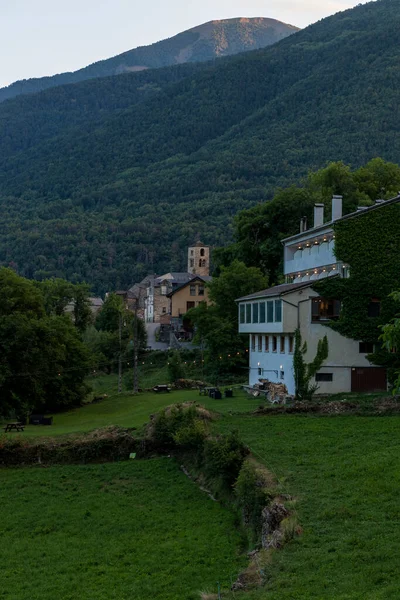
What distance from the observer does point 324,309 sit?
50.4m

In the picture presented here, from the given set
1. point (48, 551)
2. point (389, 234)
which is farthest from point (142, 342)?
point (48, 551)

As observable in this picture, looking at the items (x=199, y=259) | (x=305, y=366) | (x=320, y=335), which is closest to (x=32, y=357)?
(x=305, y=366)

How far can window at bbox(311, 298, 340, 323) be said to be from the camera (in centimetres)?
5025

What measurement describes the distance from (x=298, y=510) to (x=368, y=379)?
27.3 m

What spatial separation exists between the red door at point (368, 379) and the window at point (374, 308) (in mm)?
3042

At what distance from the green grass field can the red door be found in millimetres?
4995

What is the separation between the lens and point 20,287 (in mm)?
65125

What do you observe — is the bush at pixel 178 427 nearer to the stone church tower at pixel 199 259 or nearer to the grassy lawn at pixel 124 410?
the grassy lawn at pixel 124 410

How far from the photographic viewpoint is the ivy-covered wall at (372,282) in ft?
164

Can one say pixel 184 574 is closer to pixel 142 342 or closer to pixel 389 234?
pixel 389 234

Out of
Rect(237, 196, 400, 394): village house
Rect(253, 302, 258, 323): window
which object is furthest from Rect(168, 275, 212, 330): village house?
Rect(237, 196, 400, 394): village house

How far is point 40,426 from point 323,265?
20.0m

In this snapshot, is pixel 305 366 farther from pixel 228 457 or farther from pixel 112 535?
pixel 112 535

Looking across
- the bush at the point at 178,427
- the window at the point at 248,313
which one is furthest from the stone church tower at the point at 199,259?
the bush at the point at 178,427
